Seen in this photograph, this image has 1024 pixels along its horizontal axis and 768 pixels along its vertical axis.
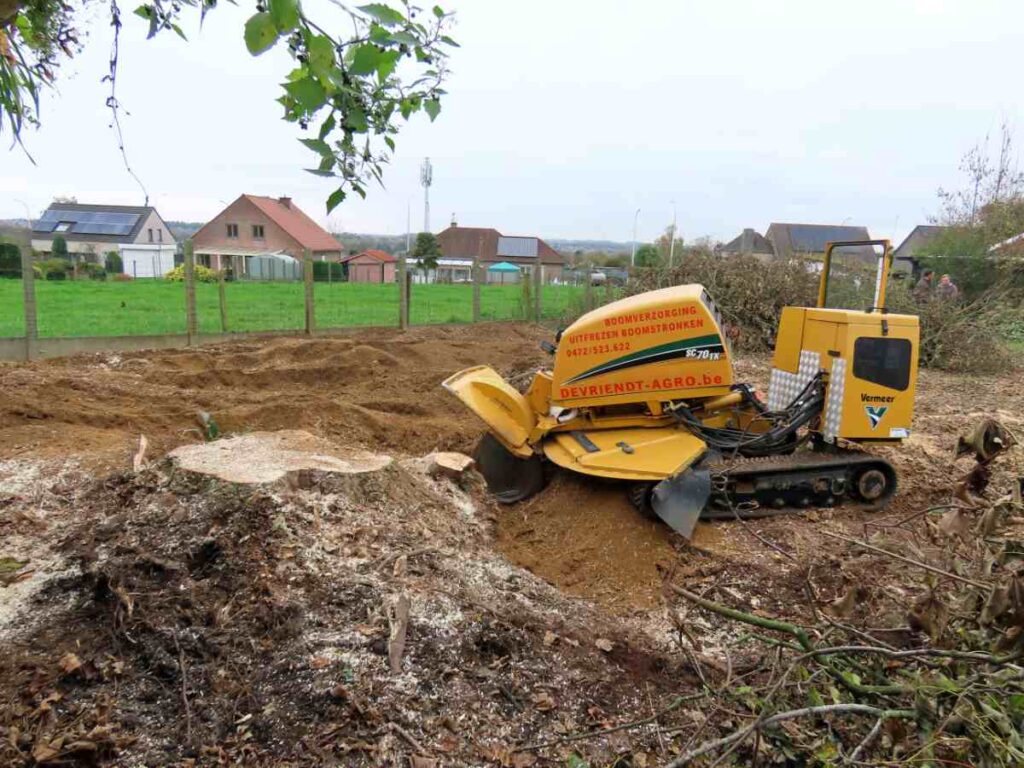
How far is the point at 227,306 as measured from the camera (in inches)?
575

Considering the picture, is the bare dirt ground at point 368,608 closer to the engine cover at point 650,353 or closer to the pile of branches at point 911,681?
the pile of branches at point 911,681

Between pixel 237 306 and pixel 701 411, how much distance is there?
12.4 meters

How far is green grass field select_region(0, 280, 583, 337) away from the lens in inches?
442

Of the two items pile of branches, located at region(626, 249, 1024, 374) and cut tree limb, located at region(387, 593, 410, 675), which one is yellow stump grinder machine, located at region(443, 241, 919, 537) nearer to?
cut tree limb, located at region(387, 593, 410, 675)

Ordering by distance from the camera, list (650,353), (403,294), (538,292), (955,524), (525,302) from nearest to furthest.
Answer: (955,524) → (650,353) → (403,294) → (538,292) → (525,302)

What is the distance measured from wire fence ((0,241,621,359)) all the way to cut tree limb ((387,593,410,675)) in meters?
8.74

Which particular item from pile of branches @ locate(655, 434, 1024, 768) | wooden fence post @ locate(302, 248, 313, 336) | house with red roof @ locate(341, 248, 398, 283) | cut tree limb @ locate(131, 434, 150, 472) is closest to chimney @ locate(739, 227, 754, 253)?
wooden fence post @ locate(302, 248, 313, 336)

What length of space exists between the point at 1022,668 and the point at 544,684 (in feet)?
5.68

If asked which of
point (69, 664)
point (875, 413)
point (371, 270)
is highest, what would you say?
point (371, 270)

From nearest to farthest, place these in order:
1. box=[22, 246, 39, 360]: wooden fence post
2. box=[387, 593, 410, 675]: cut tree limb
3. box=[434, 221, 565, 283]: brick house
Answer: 1. box=[387, 593, 410, 675]: cut tree limb
2. box=[22, 246, 39, 360]: wooden fence post
3. box=[434, 221, 565, 283]: brick house

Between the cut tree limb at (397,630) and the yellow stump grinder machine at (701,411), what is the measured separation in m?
1.85

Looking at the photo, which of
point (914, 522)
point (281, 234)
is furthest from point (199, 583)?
point (281, 234)

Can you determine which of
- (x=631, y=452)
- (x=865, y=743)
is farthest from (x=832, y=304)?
(x=865, y=743)

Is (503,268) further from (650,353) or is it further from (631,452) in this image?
(631,452)
